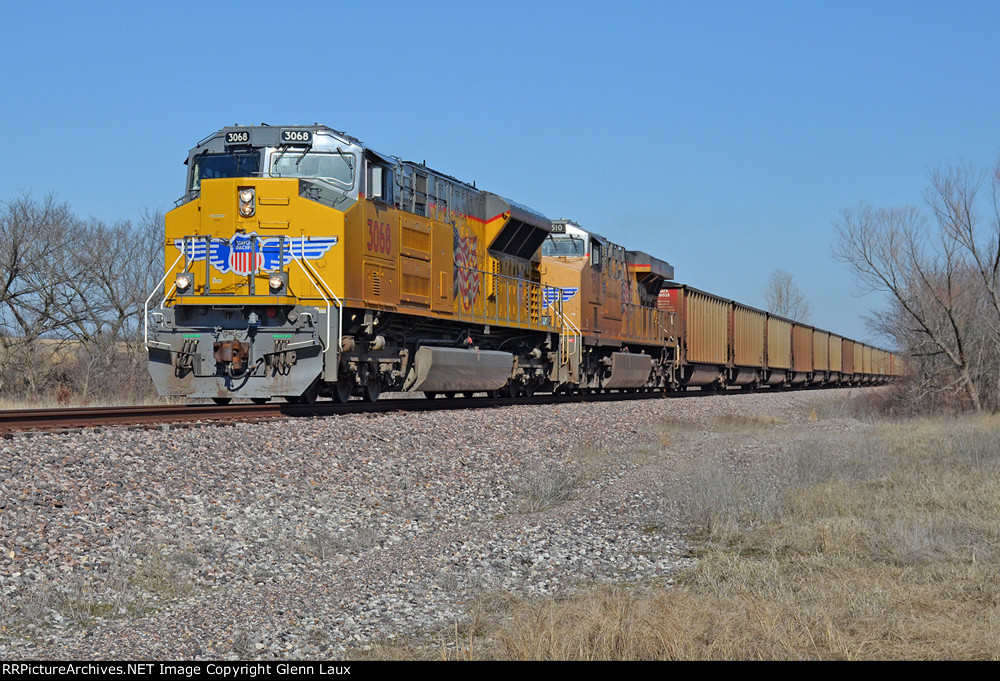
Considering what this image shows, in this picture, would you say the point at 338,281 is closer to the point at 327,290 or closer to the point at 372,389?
the point at 327,290

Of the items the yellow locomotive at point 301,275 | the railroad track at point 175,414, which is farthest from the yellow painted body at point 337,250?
the railroad track at point 175,414

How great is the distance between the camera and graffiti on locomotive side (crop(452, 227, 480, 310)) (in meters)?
16.1

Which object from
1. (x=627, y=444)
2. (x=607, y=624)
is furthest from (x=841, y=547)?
(x=627, y=444)

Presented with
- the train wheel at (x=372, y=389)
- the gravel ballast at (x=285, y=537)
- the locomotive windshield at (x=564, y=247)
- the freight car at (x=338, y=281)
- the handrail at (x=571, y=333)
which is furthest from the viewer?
the locomotive windshield at (x=564, y=247)

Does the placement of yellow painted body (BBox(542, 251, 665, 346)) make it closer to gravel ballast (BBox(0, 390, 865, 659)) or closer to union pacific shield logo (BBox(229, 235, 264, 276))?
union pacific shield logo (BBox(229, 235, 264, 276))

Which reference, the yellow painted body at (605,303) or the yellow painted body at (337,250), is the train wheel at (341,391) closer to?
the yellow painted body at (337,250)

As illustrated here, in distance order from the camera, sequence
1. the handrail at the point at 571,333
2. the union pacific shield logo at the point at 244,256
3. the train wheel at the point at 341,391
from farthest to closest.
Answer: the handrail at the point at 571,333 → the train wheel at the point at 341,391 → the union pacific shield logo at the point at 244,256

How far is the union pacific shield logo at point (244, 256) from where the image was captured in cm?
1258

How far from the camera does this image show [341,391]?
1352cm

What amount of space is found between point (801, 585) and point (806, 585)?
29 millimetres

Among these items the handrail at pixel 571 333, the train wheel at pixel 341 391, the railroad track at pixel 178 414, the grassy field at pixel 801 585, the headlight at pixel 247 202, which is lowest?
the grassy field at pixel 801 585

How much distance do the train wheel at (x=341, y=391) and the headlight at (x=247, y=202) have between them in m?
2.58

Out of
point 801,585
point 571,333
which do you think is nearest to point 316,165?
point 571,333

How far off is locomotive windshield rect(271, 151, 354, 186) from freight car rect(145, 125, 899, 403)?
Result: 0.06 ft
